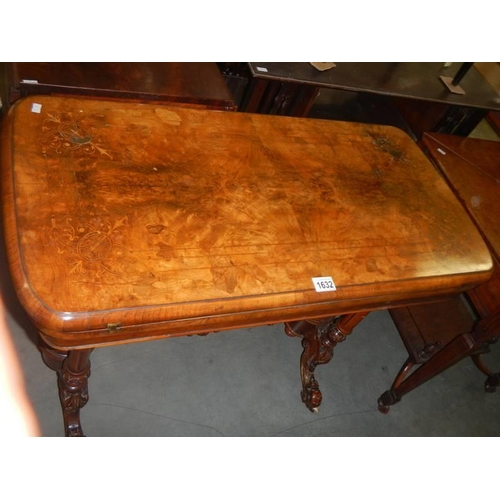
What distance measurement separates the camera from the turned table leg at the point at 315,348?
193cm

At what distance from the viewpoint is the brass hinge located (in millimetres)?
1064

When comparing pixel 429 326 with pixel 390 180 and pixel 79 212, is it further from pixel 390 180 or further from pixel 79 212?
pixel 79 212

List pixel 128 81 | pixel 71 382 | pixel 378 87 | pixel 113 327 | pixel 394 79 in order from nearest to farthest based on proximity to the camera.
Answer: pixel 113 327, pixel 71 382, pixel 128 81, pixel 378 87, pixel 394 79

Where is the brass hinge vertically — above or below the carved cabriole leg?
above

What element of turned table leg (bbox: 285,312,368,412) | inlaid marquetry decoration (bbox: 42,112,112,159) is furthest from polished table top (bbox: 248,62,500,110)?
turned table leg (bbox: 285,312,368,412)

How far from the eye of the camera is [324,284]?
1.28 meters

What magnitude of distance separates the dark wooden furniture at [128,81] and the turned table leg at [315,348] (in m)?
1.07

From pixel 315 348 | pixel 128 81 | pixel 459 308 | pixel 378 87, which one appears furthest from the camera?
pixel 378 87

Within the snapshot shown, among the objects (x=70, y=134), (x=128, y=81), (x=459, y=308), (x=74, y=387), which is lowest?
(x=74, y=387)

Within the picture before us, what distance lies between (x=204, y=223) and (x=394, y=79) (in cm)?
181

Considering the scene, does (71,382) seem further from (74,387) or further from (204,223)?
(204,223)

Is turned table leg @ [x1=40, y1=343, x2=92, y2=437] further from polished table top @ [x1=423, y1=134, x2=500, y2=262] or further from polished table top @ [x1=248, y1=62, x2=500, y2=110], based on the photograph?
polished table top @ [x1=423, y1=134, x2=500, y2=262]

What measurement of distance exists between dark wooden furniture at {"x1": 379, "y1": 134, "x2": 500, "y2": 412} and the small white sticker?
30.8 inches

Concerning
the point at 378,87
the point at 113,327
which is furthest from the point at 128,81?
the point at 378,87
